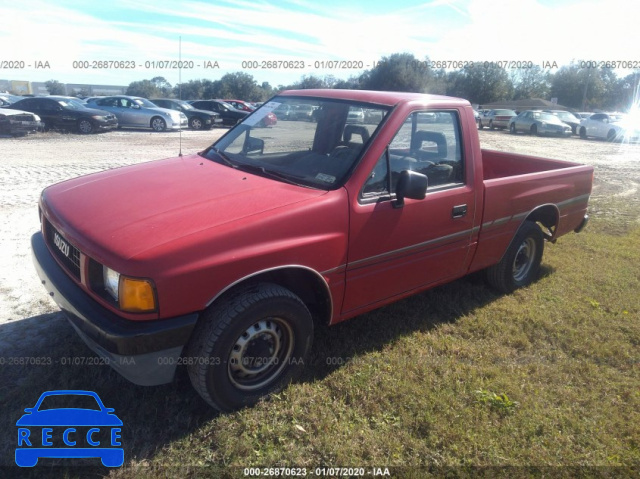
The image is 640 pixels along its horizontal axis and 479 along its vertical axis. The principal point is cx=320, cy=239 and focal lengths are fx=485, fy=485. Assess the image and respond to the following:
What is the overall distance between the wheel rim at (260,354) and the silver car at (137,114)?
19.6 m

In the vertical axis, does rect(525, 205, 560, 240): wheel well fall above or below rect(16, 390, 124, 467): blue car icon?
above

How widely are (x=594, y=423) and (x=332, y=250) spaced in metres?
2.00

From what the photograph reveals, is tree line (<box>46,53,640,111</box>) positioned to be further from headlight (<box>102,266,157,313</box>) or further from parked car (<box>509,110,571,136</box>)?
headlight (<box>102,266,157,313</box>)

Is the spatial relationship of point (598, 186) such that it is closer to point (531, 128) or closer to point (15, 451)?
point (15, 451)

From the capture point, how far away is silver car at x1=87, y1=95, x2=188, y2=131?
20.9m

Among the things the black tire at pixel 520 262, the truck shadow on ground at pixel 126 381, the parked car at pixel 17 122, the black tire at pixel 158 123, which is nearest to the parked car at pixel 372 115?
the truck shadow on ground at pixel 126 381

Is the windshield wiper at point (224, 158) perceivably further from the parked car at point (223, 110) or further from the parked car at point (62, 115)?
the parked car at point (223, 110)

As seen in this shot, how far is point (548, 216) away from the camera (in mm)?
5137

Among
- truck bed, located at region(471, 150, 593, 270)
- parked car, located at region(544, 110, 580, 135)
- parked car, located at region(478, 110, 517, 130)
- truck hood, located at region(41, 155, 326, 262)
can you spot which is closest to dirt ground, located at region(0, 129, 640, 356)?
truck hood, located at region(41, 155, 326, 262)

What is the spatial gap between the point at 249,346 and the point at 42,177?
791 centimetres

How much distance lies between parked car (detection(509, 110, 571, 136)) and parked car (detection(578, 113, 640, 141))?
0.95 metres

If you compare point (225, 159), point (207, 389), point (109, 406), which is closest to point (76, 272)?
point (109, 406)

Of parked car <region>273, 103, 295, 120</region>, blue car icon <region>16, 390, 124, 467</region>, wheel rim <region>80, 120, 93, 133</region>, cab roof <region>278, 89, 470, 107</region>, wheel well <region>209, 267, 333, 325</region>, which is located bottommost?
blue car icon <region>16, 390, 124, 467</region>

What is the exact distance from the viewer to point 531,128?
28.0 metres
